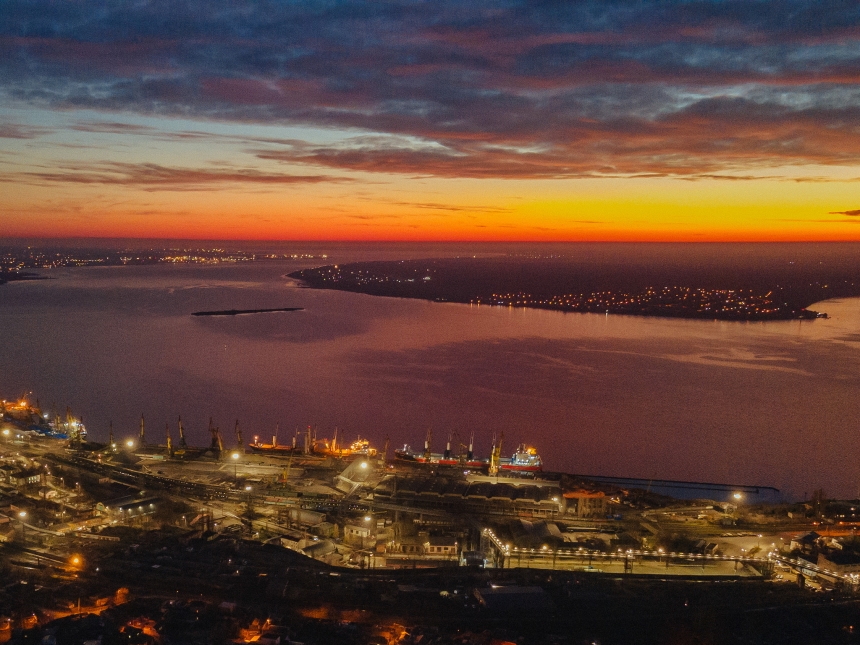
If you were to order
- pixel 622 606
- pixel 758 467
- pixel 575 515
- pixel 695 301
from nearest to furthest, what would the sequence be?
pixel 622 606 < pixel 575 515 < pixel 758 467 < pixel 695 301

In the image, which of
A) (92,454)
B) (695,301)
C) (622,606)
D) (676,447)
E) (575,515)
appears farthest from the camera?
(695,301)

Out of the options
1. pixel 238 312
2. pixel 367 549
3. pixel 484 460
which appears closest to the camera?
pixel 367 549

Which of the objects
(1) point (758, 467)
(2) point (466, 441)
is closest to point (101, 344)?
(2) point (466, 441)

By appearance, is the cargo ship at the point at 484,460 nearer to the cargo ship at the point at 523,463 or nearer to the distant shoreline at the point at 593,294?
the cargo ship at the point at 523,463

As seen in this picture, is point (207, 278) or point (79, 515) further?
point (207, 278)

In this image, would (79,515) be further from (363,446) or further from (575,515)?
(575,515)

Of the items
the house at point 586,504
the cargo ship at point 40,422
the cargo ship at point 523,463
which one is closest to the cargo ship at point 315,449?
the cargo ship at point 523,463

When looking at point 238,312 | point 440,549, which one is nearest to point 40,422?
point 440,549

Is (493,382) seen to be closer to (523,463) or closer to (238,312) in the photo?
(523,463)
